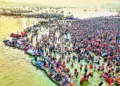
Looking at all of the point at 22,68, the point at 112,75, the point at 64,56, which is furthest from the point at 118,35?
the point at 22,68

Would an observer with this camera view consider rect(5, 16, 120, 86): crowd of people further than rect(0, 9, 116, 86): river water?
Yes

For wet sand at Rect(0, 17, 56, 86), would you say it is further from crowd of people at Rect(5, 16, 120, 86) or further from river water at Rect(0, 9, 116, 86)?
crowd of people at Rect(5, 16, 120, 86)

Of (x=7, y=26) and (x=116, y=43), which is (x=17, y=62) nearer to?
(x=116, y=43)

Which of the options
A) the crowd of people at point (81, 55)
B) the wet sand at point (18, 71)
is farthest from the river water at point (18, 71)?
the crowd of people at point (81, 55)

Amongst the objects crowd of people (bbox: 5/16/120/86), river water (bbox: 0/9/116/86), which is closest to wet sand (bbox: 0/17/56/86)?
river water (bbox: 0/9/116/86)

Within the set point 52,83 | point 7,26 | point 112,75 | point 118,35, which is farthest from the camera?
point 7,26

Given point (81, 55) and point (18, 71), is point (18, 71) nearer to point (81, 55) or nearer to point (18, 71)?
point (18, 71)

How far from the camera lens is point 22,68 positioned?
34344mm

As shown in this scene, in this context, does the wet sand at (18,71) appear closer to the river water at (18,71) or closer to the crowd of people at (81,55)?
the river water at (18,71)

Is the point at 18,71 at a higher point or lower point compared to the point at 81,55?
lower

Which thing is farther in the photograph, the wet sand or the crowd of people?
the crowd of people

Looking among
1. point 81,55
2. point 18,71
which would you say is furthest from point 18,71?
point 81,55

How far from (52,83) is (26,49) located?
12.8 metres

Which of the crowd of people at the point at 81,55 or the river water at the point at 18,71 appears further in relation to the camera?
the crowd of people at the point at 81,55
